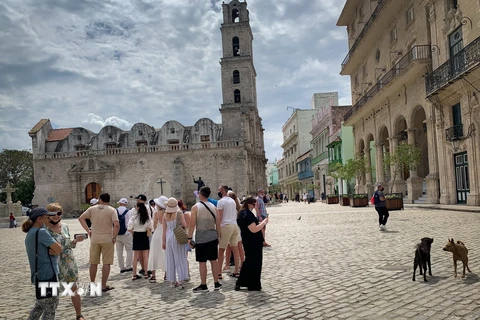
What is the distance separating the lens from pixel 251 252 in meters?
6.33

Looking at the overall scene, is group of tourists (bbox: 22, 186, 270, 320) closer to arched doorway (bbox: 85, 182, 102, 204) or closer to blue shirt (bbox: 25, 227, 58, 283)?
blue shirt (bbox: 25, 227, 58, 283)

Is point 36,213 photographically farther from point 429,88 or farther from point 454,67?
point 429,88

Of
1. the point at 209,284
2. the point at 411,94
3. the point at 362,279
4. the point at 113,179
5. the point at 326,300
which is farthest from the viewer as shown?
the point at 113,179

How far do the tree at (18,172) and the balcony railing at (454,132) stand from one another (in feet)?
176

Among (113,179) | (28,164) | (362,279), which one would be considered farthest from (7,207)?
(362,279)

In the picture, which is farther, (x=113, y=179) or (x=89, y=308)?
(x=113, y=179)

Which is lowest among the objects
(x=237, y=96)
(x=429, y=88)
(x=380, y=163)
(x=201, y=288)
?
(x=201, y=288)

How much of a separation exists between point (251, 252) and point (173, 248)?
1.52 m

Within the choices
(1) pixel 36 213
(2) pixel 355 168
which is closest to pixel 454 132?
(2) pixel 355 168

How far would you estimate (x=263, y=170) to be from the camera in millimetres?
52156

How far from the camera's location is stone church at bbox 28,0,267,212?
1594 inches

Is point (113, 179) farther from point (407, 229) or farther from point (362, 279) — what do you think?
point (362, 279)

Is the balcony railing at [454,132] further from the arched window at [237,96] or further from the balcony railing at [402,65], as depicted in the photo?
the arched window at [237,96]

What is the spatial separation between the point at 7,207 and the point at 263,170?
28660mm
